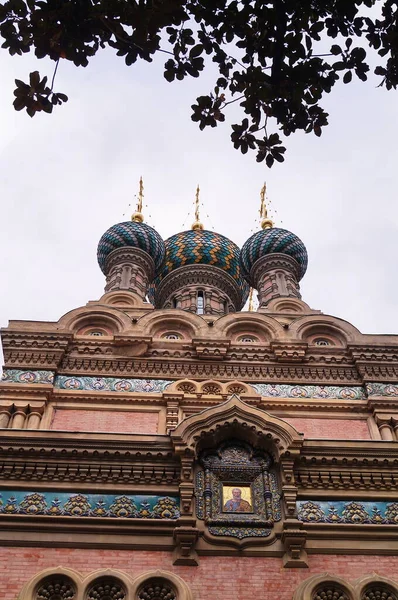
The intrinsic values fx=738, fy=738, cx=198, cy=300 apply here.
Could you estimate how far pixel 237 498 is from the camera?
8.12m

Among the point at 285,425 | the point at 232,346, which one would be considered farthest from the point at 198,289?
the point at 285,425

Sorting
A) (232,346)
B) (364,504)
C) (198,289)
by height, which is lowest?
(364,504)

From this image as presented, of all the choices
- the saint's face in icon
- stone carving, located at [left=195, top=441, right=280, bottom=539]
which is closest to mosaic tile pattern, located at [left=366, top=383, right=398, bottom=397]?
stone carving, located at [left=195, top=441, right=280, bottom=539]

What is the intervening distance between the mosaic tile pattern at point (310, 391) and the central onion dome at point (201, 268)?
8.32 m

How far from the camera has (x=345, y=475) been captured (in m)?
8.38

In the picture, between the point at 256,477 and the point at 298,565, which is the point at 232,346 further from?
the point at 298,565

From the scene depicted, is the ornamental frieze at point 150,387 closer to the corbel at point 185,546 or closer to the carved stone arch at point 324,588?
the corbel at point 185,546

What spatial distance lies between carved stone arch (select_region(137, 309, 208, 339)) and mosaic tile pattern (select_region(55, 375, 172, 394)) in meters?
1.45

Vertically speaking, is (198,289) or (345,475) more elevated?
(198,289)

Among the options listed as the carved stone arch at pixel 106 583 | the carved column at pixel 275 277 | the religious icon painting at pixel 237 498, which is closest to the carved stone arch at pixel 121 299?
the carved column at pixel 275 277

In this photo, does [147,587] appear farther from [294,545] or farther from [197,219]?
[197,219]

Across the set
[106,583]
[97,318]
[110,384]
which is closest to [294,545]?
[106,583]

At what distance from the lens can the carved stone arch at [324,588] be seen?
23.8 ft

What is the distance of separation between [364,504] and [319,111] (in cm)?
458
